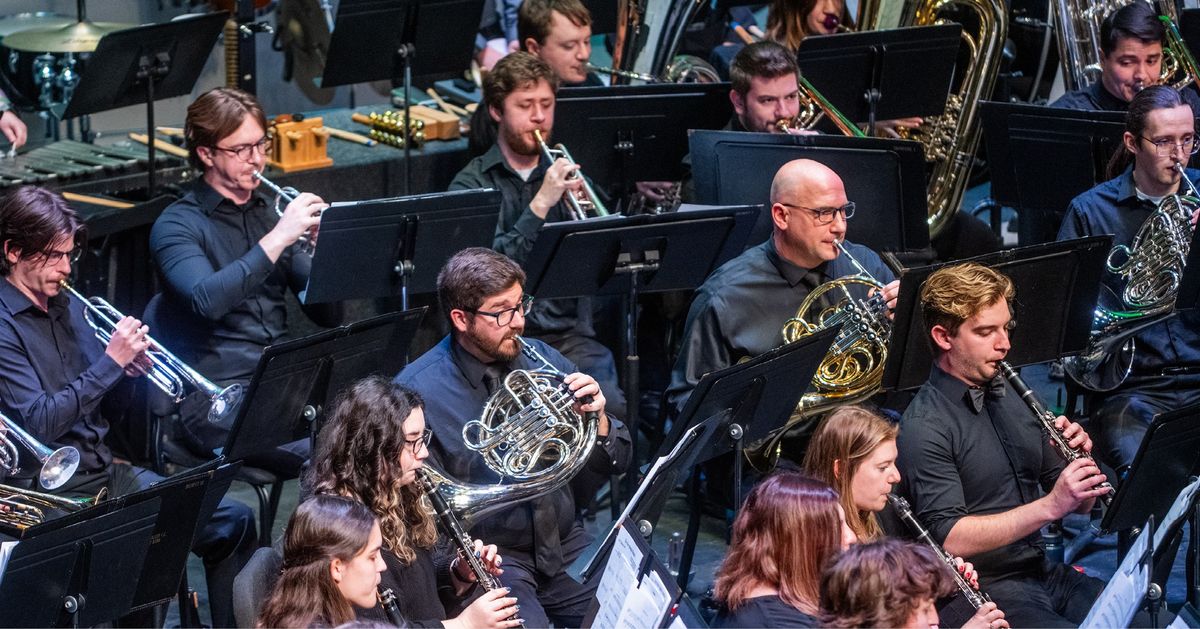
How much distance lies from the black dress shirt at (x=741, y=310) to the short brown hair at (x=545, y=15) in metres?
1.97

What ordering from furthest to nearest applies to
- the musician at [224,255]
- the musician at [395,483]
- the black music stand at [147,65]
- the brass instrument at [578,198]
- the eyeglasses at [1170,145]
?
the black music stand at [147,65] → the brass instrument at [578,198] → the eyeglasses at [1170,145] → the musician at [224,255] → the musician at [395,483]

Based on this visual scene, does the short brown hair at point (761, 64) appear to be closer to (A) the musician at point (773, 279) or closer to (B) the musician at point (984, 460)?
(A) the musician at point (773, 279)

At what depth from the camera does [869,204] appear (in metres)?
6.04

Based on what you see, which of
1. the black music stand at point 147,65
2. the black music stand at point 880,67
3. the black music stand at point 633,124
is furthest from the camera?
the black music stand at point 880,67

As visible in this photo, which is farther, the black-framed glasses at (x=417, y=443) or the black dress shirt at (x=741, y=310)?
the black dress shirt at (x=741, y=310)

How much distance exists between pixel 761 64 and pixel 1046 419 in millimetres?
2277

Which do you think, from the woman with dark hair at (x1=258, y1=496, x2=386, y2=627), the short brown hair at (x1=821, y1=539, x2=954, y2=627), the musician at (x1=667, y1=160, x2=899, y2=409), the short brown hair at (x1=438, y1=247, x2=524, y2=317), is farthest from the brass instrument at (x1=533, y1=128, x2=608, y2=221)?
the short brown hair at (x1=821, y1=539, x2=954, y2=627)

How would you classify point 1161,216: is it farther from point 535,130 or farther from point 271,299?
point 271,299

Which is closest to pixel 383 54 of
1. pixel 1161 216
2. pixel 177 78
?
pixel 177 78

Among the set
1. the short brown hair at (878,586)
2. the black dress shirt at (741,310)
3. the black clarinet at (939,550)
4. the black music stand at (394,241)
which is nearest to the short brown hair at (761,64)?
the black dress shirt at (741,310)

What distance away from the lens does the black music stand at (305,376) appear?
15.5 feet

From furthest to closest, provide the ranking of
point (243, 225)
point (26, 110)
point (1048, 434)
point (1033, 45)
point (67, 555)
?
1. point (1033, 45)
2. point (26, 110)
3. point (243, 225)
4. point (1048, 434)
5. point (67, 555)

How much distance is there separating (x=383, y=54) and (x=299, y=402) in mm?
2329

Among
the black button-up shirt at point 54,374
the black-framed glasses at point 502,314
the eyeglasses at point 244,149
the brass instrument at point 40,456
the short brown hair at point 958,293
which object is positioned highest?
the short brown hair at point 958,293
